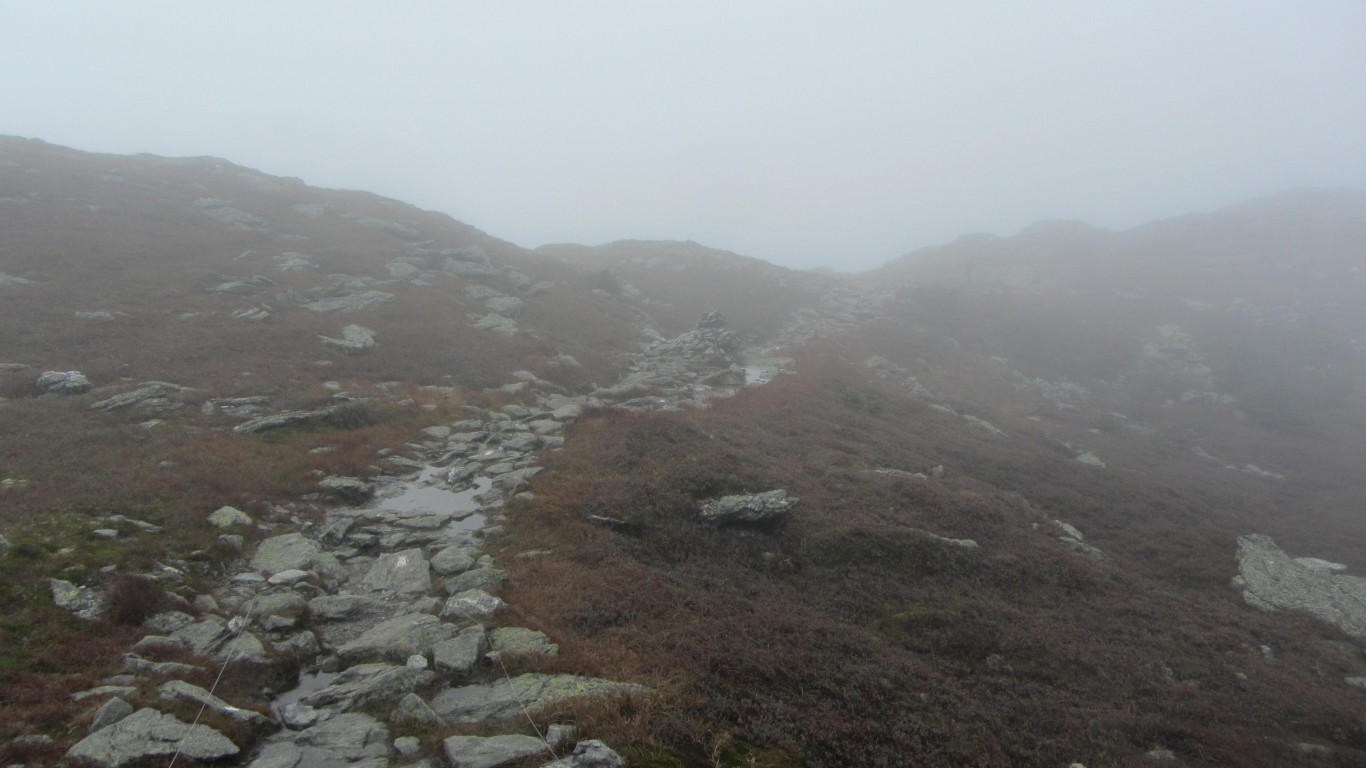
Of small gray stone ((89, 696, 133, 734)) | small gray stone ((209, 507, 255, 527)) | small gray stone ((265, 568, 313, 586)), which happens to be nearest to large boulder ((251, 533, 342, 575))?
small gray stone ((265, 568, 313, 586))

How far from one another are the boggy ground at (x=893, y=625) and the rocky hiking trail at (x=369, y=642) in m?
1.03

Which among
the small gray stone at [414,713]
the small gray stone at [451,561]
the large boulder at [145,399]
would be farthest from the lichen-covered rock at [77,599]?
the large boulder at [145,399]

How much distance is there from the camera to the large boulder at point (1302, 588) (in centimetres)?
1633

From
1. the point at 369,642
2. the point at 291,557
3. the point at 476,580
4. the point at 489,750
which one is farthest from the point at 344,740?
the point at 291,557

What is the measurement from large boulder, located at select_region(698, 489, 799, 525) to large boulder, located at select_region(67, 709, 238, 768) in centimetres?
1077

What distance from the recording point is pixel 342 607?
1166 centimetres

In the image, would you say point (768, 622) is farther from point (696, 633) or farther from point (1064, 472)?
point (1064, 472)

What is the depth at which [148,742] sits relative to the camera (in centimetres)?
716

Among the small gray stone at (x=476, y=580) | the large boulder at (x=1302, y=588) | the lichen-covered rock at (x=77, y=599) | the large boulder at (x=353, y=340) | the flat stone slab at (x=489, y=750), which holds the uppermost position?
the large boulder at (x=353, y=340)

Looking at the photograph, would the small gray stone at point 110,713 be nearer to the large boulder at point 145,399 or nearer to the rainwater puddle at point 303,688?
the rainwater puddle at point 303,688

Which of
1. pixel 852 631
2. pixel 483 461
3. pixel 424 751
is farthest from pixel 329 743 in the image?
pixel 483 461

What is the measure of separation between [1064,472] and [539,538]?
24.5 meters

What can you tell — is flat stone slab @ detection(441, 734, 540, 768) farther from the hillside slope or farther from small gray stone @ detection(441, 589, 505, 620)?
small gray stone @ detection(441, 589, 505, 620)

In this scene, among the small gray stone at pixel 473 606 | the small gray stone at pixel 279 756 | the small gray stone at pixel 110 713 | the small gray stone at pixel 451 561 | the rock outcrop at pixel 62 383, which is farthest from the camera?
the rock outcrop at pixel 62 383
